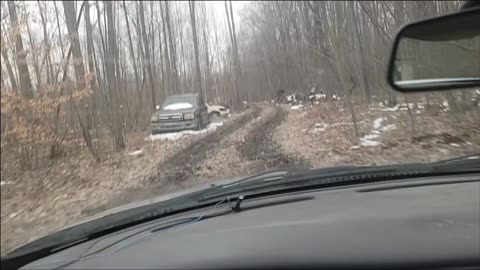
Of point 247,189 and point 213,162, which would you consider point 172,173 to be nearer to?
point 213,162

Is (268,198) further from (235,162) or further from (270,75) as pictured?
(270,75)

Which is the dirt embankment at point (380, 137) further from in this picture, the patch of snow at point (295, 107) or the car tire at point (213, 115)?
the patch of snow at point (295, 107)

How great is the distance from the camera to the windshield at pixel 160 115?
7699 millimetres

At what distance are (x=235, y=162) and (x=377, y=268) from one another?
8.19 m

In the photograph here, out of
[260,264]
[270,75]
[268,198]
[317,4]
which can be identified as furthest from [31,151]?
[270,75]

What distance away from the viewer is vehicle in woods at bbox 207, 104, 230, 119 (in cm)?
1899

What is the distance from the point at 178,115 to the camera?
1491 centimetres

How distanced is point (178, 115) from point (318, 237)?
13.0 m

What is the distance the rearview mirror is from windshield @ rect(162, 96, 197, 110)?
12.5 m

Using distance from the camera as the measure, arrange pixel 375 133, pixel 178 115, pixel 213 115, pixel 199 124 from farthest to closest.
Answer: pixel 213 115, pixel 199 124, pixel 178 115, pixel 375 133

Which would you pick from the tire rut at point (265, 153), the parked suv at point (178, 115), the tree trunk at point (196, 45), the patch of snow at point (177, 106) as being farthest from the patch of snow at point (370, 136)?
the tree trunk at point (196, 45)

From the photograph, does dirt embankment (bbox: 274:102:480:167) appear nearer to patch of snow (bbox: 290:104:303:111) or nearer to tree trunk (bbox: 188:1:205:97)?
patch of snow (bbox: 290:104:303:111)

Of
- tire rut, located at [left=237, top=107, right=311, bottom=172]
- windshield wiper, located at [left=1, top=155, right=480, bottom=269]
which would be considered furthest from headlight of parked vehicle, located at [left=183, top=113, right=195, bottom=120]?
windshield wiper, located at [left=1, top=155, right=480, bottom=269]

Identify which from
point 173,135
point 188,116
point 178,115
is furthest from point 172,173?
point 188,116
